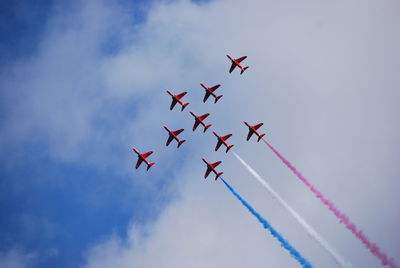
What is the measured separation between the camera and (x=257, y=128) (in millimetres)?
99938

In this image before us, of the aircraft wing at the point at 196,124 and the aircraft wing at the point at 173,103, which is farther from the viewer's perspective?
the aircraft wing at the point at 173,103

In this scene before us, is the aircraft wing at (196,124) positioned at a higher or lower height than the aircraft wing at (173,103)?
lower

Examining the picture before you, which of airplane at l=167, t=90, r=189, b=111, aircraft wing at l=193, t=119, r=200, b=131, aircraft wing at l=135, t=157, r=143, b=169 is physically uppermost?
airplane at l=167, t=90, r=189, b=111

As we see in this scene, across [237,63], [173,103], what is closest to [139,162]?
[173,103]

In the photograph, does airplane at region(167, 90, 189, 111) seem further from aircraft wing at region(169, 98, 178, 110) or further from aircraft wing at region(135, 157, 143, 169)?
aircraft wing at region(135, 157, 143, 169)

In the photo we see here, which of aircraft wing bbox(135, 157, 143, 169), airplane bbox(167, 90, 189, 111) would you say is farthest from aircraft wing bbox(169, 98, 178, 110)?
aircraft wing bbox(135, 157, 143, 169)

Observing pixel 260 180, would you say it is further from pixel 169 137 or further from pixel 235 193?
pixel 169 137

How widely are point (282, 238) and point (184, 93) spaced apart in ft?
132

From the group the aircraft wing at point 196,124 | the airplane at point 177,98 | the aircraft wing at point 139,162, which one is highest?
the airplane at point 177,98

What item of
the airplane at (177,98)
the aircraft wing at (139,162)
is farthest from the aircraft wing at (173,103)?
the aircraft wing at (139,162)

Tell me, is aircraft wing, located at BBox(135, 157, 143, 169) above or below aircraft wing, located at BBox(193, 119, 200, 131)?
above

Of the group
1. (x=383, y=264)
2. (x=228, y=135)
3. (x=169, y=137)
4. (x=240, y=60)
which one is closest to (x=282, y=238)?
(x=383, y=264)

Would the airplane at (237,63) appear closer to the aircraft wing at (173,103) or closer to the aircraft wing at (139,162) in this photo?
the aircraft wing at (173,103)

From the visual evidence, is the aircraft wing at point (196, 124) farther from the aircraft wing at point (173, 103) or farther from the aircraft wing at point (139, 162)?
the aircraft wing at point (139, 162)
